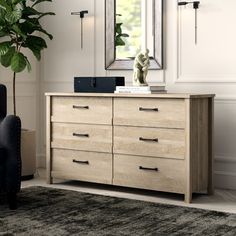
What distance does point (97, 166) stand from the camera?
4117 mm

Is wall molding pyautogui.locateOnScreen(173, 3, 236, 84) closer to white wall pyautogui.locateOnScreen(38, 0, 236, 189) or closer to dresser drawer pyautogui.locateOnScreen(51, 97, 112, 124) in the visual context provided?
white wall pyautogui.locateOnScreen(38, 0, 236, 189)

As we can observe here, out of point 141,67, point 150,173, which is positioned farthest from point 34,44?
point 150,173

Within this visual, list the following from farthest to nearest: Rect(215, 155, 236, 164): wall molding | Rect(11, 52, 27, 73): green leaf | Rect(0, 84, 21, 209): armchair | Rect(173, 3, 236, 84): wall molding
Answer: Rect(11, 52, 27, 73): green leaf
Rect(173, 3, 236, 84): wall molding
Rect(215, 155, 236, 164): wall molding
Rect(0, 84, 21, 209): armchair

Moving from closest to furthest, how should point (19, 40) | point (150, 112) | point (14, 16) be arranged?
point (150, 112) < point (14, 16) < point (19, 40)

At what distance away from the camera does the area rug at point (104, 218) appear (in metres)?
2.92

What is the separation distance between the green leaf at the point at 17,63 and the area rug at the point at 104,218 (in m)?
1.13

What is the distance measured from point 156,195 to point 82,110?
870mm

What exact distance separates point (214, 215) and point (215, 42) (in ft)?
4.94

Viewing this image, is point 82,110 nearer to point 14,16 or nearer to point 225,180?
point 14,16

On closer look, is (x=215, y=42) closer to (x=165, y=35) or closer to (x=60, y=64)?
(x=165, y=35)

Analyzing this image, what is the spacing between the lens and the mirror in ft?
14.5

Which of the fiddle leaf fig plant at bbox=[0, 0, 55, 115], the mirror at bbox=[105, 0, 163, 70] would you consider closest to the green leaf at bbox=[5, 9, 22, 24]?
the fiddle leaf fig plant at bbox=[0, 0, 55, 115]

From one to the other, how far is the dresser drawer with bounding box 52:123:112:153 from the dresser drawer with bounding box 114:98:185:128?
0.15 m

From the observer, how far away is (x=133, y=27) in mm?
4484
